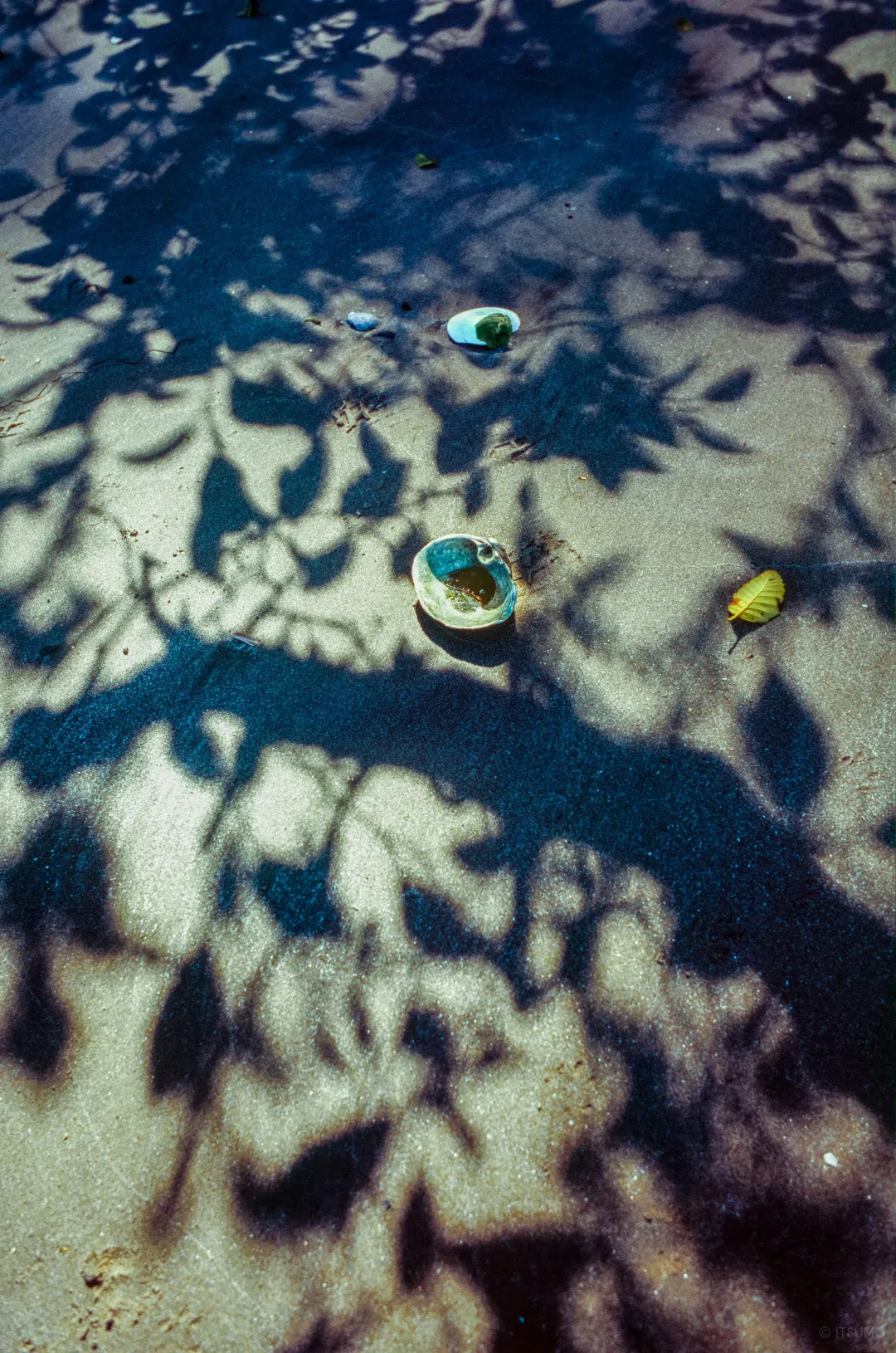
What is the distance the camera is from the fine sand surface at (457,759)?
2080 mm

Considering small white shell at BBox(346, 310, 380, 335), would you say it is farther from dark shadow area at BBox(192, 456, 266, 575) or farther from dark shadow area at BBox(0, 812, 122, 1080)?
dark shadow area at BBox(0, 812, 122, 1080)

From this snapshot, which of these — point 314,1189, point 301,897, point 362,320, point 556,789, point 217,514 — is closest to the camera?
point 314,1189

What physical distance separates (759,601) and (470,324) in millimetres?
2336

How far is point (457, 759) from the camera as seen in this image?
2771mm

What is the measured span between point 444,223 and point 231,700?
3.63 m

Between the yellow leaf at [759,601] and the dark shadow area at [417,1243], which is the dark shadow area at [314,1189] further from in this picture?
the yellow leaf at [759,601]

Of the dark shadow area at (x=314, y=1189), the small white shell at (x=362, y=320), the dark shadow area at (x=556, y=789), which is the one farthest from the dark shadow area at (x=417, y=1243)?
the small white shell at (x=362, y=320)

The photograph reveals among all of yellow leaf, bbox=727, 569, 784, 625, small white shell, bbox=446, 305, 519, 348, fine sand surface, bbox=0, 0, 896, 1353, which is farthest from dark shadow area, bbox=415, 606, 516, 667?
small white shell, bbox=446, 305, 519, 348

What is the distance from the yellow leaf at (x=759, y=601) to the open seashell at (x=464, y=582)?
0.96 m

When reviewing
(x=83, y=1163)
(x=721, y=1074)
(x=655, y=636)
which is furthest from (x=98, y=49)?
(x=721, y=1074)

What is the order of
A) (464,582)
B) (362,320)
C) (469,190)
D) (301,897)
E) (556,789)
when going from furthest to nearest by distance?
(469,190), (362,320), (464,582), (556,789), (301,897)

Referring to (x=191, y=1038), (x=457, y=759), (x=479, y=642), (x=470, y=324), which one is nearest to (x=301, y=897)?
(x=191, y=1038)

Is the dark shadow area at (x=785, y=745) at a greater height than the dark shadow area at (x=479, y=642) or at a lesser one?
lesser

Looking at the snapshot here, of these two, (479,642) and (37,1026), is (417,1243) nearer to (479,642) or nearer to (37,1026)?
(37,1026)
